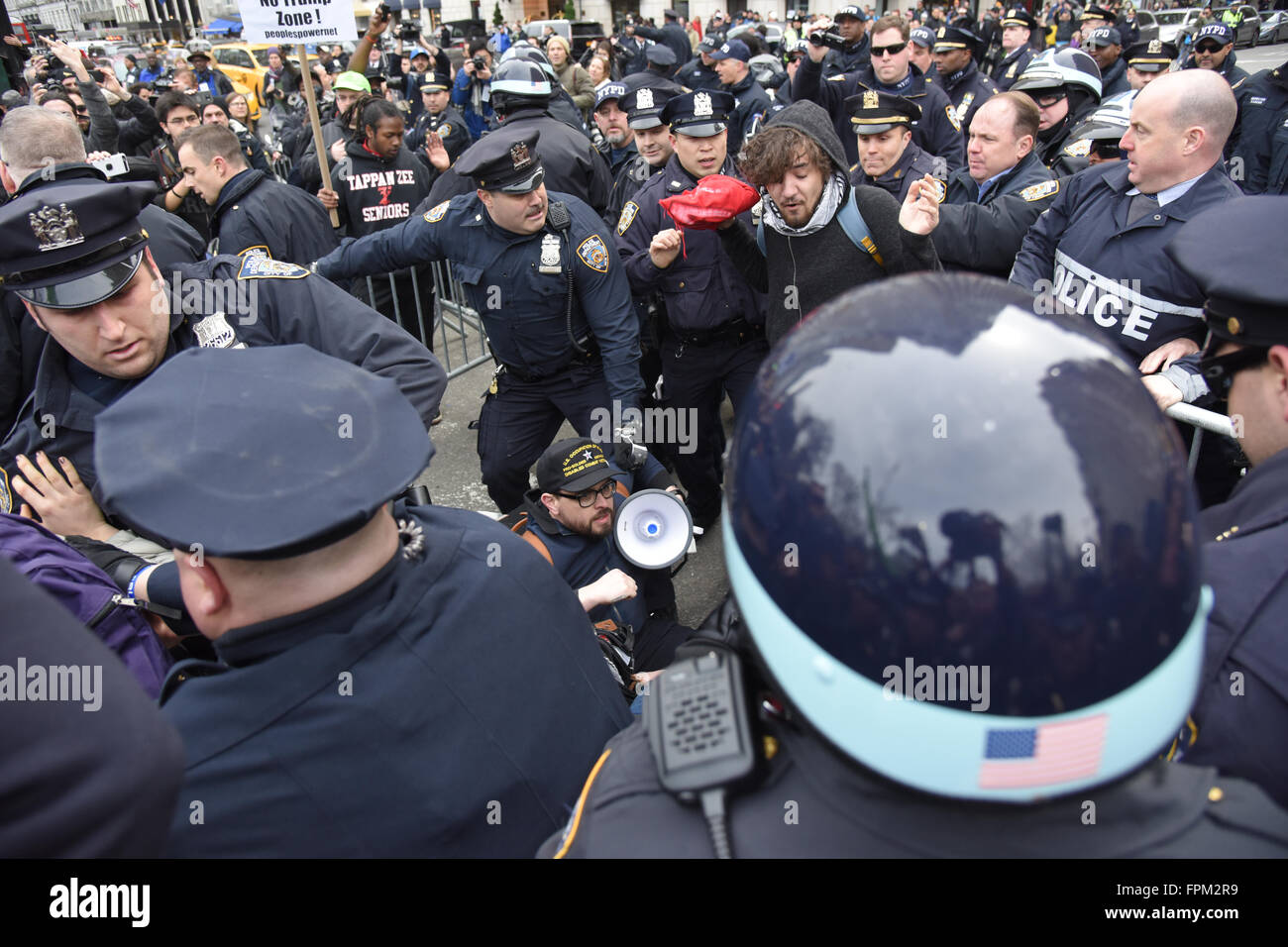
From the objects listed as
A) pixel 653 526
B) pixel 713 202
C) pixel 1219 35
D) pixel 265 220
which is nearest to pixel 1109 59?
pixel 1219 35

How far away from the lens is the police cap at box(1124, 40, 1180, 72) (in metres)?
6.93

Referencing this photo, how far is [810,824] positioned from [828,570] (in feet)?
0.89

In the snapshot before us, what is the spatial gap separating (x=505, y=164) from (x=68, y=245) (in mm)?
1889

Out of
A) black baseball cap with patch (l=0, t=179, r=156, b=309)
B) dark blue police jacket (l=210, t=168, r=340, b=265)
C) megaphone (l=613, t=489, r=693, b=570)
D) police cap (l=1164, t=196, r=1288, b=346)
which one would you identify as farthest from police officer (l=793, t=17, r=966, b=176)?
black baseball cap with patch (l=0, t=179, r=156, b=309)

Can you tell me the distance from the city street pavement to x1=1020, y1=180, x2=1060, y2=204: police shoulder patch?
7.65 feet

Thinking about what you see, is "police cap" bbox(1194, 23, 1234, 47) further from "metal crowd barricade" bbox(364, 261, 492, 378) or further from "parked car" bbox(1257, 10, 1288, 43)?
"parked car" bbox(1257, 10, 1288, 43)

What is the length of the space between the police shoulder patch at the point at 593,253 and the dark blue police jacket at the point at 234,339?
143 cm

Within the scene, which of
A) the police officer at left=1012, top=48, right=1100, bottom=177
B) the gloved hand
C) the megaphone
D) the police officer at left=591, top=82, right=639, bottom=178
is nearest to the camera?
the megaphone

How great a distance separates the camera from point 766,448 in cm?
88

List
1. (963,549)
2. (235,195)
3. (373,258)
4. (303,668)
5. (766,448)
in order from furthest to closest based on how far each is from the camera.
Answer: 1. (235,195)
2. (373,258)
3. (303,668)
4. (766,448)
5. (963,549)

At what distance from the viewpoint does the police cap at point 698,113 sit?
4297 millimetres

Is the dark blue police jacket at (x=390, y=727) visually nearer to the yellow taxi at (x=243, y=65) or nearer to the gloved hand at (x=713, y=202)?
the gloved hand at (x=713, y=202)

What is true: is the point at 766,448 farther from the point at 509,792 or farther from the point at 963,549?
the point at 509,792
